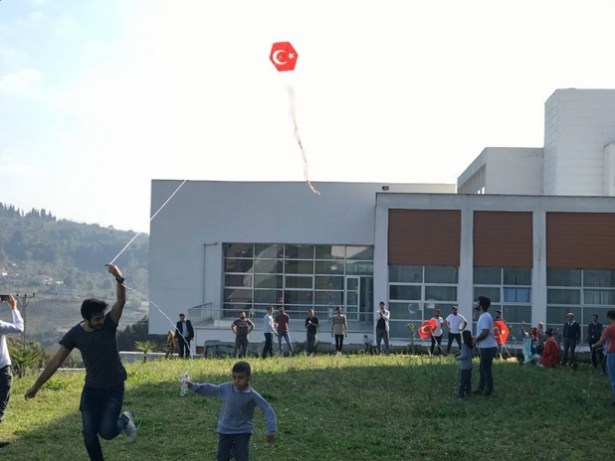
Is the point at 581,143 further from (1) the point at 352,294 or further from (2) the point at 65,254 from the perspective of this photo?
(2) the point at 65,254

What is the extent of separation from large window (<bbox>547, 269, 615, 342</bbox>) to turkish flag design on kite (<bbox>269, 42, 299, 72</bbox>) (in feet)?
83.2

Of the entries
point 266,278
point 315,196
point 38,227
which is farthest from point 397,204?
point 38,227

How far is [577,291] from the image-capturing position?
38.6 metres

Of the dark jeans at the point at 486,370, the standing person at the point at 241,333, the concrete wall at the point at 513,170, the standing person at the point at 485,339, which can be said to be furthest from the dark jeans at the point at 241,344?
the concrete wall at the point at 513,170

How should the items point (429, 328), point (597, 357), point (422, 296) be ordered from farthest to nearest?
1. point (422, 296)
2. point (429, 328)
3. point (597, 357)

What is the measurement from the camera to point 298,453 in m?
11.6

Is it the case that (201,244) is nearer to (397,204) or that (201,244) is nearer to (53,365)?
(397,204)

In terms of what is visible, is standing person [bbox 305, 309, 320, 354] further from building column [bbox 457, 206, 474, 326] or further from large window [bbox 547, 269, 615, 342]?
large window [bbox 547, 269, 615, 342]

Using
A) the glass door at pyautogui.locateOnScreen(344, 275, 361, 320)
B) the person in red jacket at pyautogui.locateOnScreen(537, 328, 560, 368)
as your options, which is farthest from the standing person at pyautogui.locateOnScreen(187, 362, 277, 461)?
Result: the glass door at pyautogui.locateOnScreen(344, 275, 361, 320)

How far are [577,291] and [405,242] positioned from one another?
7821 millimetres

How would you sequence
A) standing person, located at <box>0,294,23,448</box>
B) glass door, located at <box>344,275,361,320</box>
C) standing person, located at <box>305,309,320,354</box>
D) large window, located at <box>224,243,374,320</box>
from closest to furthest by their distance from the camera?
standing person, located at <box>0,294,23,448</box>, standing person, located at <box>305,309,320,354</box>, glass door, located at <box>344,275,361,320</box>, large window, located at <box>224,243,374,320</box>

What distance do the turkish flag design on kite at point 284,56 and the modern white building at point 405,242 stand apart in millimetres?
17819

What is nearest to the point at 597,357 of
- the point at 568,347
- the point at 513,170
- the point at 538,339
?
the point at 568,347

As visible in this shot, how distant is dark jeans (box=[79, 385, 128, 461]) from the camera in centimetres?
937
